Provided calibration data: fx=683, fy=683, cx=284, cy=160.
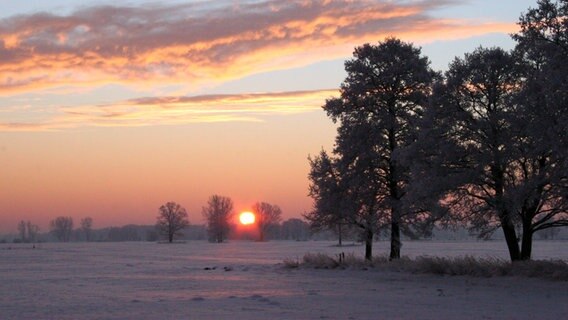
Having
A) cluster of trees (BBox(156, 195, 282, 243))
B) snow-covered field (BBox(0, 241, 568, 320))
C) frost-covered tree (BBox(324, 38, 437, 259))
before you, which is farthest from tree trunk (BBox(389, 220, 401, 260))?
cluster of trees (BBox(156, 195, 282, 243))

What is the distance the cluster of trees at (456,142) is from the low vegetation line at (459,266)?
5.10 feet

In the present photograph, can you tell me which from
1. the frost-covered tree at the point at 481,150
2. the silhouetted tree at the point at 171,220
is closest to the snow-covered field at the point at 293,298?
the frost-covered tree at the point at 481,150

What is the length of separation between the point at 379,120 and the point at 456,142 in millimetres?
6222

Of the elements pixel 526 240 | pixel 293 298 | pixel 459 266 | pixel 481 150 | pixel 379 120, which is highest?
pixel 379 120

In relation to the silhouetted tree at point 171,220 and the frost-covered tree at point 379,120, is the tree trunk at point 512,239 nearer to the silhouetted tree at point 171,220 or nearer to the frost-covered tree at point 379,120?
the frost-covered tree at point 379,120

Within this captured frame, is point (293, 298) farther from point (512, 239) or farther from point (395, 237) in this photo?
point (395, 237)

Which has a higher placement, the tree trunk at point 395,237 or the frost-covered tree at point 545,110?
the frost-covered tree at point 545,110

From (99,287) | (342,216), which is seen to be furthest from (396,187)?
(99,287)

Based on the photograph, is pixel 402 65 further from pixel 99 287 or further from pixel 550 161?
pixel 99 287

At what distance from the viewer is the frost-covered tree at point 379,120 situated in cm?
3381

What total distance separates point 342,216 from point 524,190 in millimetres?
12531

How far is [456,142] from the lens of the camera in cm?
2820

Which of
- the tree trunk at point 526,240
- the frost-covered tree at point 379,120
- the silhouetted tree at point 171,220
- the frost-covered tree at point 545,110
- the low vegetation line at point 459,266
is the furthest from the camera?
the silhouetted tree at point 171,220

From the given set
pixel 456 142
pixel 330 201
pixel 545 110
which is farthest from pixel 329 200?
pixel 545 110
